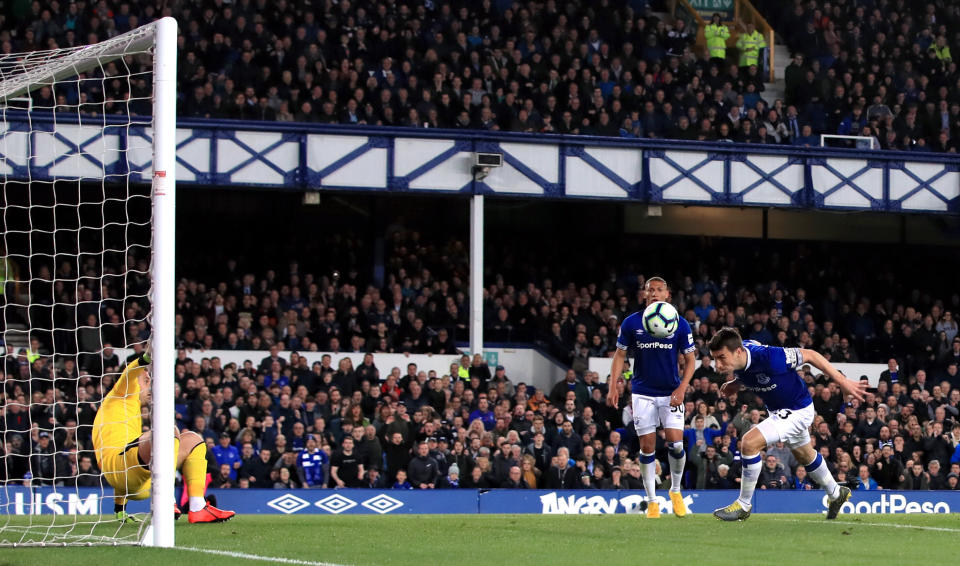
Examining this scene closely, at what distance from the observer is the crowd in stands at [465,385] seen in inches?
802

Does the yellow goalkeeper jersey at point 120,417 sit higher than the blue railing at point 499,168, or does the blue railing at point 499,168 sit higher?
the blue railing at point 499,168

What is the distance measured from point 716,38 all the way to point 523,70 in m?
6.46

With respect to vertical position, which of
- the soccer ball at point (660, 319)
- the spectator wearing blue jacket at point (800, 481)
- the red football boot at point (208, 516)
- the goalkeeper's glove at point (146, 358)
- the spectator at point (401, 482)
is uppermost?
the soccer ball at point (660, 319)

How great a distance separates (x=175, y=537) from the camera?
406 inches

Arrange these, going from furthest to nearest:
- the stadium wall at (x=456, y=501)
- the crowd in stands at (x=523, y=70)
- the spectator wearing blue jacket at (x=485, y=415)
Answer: the crowd in stands at (x=523, y=70) → the spectator wearing blue jacket at (x=485, y=415) → the stadium wall at (x=456, y=501)

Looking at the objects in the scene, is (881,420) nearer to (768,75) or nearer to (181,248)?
(768,75)

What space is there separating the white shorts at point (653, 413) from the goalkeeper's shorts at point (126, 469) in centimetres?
484

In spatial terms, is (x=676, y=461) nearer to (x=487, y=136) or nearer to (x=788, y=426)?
(x=788, y=426)

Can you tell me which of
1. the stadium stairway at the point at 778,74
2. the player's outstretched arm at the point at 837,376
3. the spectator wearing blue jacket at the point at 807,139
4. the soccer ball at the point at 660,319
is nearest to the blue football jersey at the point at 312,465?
the soccer ball at the point at 660,319

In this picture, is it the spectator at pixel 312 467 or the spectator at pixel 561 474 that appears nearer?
the spectator at pixel 312 467

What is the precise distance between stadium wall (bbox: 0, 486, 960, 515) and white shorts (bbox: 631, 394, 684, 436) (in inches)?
189

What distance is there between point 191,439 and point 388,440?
9.28 meters

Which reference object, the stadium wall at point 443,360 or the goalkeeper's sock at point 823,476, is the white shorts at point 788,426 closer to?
the goalkeeper's sock at point 823,476

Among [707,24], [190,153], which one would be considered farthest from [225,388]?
[707,24]
